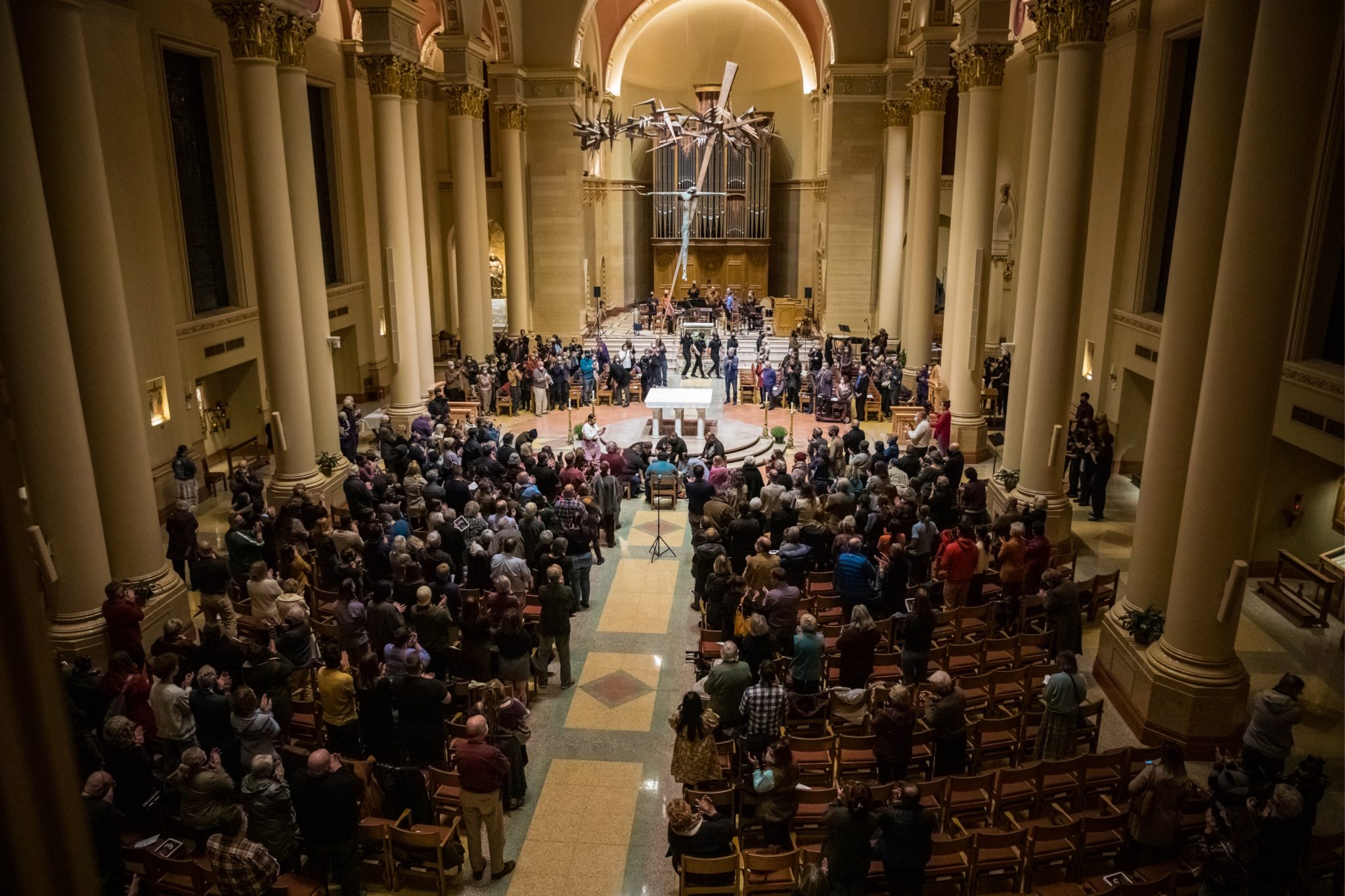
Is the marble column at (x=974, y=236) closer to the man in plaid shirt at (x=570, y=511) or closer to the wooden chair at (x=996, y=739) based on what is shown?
the man in plaid shirt at (x=570, y=511)

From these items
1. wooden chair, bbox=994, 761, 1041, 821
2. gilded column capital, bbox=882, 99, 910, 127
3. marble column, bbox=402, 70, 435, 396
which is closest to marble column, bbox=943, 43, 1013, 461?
gilded column capital, bbox=882, 99, 910, 127

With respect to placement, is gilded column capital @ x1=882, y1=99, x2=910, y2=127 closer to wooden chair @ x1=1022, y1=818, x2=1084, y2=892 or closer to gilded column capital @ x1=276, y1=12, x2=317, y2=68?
gilded column capital @ x1=276, y1=12, x2=317, y2=68

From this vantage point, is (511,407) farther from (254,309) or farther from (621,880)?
(621,880)

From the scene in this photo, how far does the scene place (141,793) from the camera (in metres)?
7.62

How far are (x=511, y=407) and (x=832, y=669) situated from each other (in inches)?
582

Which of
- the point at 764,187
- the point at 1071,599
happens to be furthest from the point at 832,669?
the point at 764,187

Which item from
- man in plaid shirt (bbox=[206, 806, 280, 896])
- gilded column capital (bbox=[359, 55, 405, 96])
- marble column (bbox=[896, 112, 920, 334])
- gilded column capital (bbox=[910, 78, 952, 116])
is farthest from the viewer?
marble column (bbox=[896, 112, 920, 334])

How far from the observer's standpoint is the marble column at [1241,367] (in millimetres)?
7273

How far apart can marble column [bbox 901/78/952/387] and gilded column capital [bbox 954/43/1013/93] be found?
4.34 metres

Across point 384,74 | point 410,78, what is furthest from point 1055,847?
point 410,78

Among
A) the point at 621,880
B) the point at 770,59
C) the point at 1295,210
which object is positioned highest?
the point at 770,59

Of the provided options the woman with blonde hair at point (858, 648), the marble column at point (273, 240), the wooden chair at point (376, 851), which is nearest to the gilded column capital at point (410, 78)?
the marble column at point (273, 240)

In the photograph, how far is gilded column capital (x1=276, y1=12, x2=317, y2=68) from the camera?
14.2 meters

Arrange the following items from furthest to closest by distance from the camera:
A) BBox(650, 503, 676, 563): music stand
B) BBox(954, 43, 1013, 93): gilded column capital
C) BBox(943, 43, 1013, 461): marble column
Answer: BBox(943, 43, 1013, 461): marble column → BBox(954, 43, 1013, 93): gilded column capital → BBox(650, 503, 676, 563): music stand
